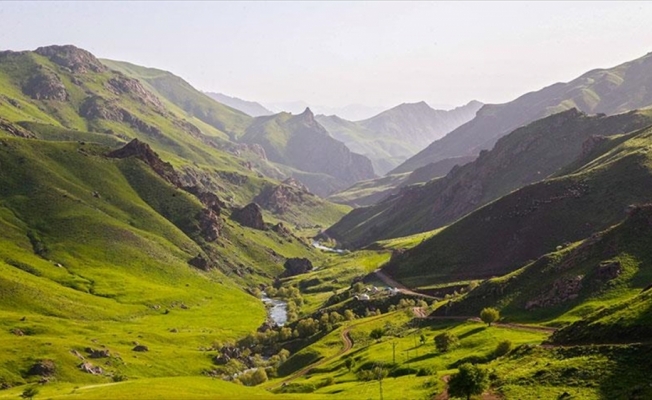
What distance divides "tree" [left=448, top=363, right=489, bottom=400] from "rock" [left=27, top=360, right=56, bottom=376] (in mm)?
119390

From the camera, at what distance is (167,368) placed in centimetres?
17900

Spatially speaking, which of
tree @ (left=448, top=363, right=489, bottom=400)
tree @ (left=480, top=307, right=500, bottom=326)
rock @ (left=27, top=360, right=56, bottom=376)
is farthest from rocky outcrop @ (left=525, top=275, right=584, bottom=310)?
rock @ (left=27, top=360, right=56, bottom=376)

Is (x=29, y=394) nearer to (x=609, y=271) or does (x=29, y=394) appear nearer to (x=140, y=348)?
(x=140, y=348)

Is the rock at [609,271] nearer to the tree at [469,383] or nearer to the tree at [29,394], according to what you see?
the tree at [469,383]

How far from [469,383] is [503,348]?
30.1 m

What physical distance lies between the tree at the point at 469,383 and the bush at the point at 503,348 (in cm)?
2704

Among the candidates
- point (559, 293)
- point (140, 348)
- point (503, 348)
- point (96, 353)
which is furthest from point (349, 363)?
point (140, 348)

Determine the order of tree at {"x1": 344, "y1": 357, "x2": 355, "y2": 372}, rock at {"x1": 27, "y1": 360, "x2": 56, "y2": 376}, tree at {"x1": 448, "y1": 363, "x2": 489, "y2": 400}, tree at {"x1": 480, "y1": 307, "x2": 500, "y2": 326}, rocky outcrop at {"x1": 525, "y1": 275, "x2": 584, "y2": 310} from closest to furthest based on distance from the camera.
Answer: tree at {"x1": 448, "y1": 363, "x2": 489, "y2": 400}
tree at {"x1": 480, "y1": 307, "x2": 500, "y2": 326}
tree at {"x1": 344, "y1": 357, "x2": 355, "y2": 372}
rocky outcrop at {"x1": 525, "y1": 275, "x2": 584, "y2": 310}
rock at {"x1": 27, "y1": 360, "x2": 56, "y2": 376}

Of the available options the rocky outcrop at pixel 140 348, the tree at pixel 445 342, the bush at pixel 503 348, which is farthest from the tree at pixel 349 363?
the rocky outcrop at pixel 140 348

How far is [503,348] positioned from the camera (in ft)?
345

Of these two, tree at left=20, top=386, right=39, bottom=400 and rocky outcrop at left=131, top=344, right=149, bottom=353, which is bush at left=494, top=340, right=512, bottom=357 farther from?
rocky outcrop at left=131, top=344, right=149, bottom=353

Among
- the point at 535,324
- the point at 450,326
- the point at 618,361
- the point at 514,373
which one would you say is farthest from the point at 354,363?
the point at 618,361

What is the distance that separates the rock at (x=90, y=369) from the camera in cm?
15570

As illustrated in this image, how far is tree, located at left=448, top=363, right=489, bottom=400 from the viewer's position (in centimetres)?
7831
